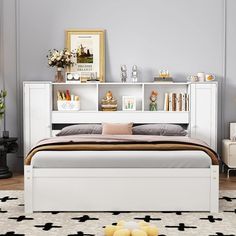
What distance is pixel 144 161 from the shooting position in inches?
168

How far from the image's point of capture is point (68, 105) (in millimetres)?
6445

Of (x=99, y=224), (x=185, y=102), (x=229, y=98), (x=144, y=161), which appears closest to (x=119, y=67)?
(x=185, y=102)

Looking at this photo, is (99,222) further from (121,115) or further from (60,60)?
(60,60)

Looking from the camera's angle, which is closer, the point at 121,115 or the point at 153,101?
the point at 121,115

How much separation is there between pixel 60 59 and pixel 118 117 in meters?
1.01

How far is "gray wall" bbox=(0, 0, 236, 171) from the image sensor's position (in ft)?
21.6

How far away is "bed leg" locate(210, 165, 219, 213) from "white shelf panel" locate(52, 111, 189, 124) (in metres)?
2.12

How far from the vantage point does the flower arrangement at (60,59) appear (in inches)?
251

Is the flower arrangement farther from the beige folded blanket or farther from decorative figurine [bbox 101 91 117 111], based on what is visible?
the beige folded blanket

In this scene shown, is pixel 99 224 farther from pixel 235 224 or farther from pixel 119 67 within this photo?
pixel 119 67

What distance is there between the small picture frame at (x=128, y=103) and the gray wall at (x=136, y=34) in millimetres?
313

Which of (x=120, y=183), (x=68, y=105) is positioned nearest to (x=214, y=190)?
(x=120, y=183)

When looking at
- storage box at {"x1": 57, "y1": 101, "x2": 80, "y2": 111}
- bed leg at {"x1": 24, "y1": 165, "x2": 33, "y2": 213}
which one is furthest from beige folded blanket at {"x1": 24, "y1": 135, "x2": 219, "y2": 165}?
storage box at {"x1": 57, "y1": 101, "x2": 80, "y2": 111}

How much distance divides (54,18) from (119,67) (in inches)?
41.2
